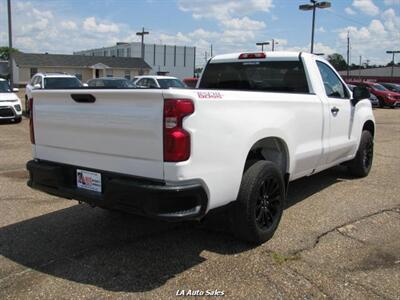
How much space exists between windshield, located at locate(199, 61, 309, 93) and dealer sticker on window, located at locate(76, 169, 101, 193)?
107 inches

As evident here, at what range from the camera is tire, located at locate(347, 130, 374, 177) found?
7402 mm

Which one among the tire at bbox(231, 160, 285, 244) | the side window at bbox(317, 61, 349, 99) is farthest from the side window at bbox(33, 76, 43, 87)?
the tire at bbox(231, 160, 285, 244)

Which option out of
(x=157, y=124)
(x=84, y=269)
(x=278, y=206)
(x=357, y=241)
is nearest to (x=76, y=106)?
(x=157, y=124)

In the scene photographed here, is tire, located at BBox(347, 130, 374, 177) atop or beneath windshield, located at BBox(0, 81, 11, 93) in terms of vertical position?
beneath

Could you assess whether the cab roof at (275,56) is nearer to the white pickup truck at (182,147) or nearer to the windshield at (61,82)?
the white pickup truck at (182,147)

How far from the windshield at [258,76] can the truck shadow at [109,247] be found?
2069mm

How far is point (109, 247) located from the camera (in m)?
4.50

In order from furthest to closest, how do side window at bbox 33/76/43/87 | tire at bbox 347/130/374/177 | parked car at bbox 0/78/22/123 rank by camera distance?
side window at bbox 33/76/43/87 < parked car at bbox 0/78/22/123 < tire at bbox 347/130/374/177

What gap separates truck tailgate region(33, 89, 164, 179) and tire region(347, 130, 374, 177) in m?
4.73

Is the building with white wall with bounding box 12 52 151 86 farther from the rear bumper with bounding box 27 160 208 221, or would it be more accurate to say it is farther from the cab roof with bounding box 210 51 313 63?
the rear bumper with bounding box 27 160 208 221

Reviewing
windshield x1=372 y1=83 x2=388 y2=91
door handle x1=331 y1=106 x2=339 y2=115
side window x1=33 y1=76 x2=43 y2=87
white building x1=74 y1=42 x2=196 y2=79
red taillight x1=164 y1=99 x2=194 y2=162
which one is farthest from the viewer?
white building x1=74 y1=42 x2=196 y2=79

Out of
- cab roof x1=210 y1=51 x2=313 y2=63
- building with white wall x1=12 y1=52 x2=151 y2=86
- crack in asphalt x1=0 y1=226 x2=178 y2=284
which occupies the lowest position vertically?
crack in asphalt x1=0 y1=226 x2=178 y2=284

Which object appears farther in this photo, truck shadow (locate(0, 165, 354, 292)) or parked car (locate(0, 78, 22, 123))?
parked car (locate(0, 78, 22, 123))

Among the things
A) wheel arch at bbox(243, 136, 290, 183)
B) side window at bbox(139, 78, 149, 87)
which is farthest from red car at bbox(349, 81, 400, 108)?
wheel arch at bbox(243, 136, 290, 183)
